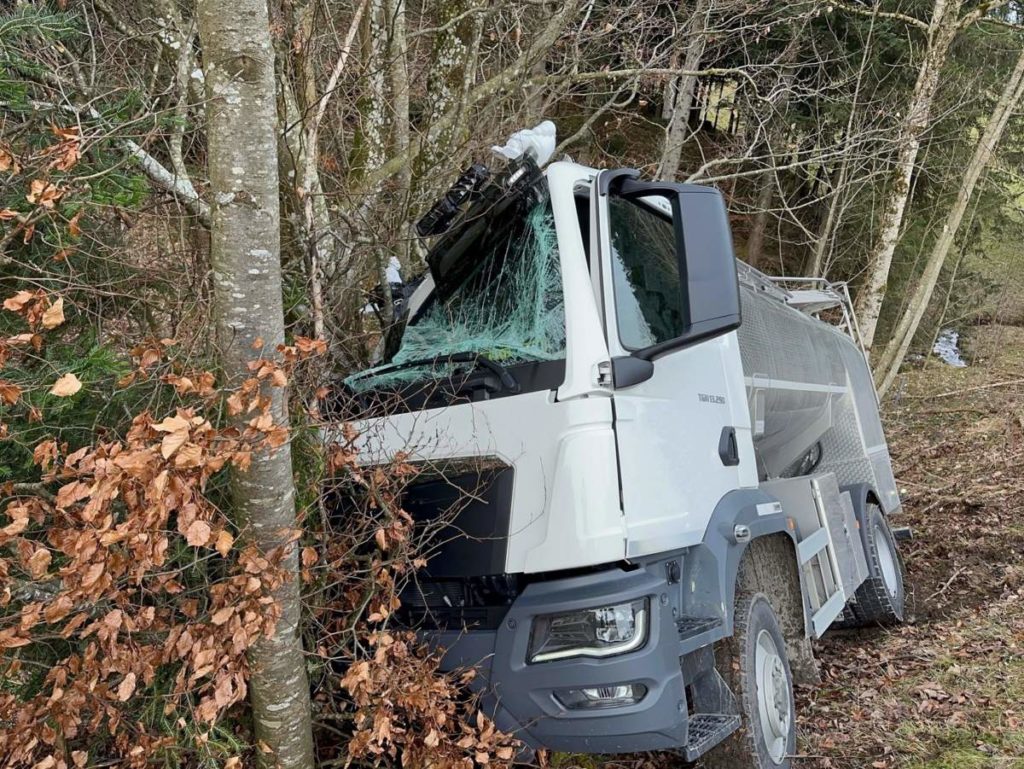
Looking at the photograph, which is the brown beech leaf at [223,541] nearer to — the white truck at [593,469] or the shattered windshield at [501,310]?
the white truck at [593,469]

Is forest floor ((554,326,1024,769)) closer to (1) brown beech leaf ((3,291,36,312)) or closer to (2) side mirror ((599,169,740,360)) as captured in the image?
(2) side mirror ((599,169,740,360))

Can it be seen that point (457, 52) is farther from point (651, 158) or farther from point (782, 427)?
point (651, 158)

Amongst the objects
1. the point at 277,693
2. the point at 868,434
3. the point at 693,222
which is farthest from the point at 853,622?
the point at 277,693

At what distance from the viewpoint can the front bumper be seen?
100.0 inches

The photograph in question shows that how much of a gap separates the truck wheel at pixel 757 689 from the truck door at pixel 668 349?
533 mm

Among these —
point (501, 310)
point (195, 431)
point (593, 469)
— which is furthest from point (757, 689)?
point (195, 431)

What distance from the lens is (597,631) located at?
2605 mm

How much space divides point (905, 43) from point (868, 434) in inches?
338

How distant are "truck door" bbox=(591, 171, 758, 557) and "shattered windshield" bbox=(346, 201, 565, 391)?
225 millimetres

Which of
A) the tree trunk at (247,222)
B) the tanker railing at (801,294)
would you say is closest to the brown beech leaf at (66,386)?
the tree trunk at (247,222)

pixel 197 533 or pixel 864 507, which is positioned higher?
pixel 197 533

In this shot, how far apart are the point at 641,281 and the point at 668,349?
46cm

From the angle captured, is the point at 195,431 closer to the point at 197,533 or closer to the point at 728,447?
the point at 197,533

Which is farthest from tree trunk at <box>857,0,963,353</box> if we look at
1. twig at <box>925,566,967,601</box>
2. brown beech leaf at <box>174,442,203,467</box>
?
brown beech leaf at <box>174,442,203,467</box>
